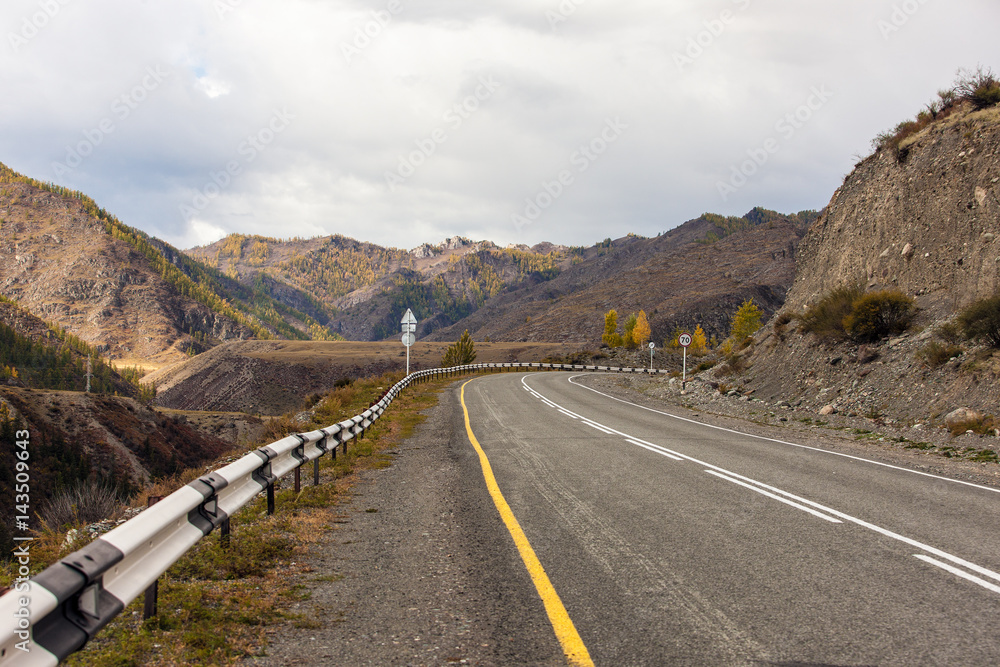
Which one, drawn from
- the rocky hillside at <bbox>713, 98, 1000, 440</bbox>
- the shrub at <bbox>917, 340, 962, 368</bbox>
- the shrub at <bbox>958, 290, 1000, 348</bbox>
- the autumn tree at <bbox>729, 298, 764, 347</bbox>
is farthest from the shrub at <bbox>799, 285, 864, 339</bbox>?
the autumn tree at <bbox>729, 298, 764, 347</bbox>

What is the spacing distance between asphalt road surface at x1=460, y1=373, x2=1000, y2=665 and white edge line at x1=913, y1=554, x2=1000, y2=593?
2cm

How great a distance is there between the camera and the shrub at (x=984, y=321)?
14.2 metres

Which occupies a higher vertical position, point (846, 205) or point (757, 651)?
point (846, 205)

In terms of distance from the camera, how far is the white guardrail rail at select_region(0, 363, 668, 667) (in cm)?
230

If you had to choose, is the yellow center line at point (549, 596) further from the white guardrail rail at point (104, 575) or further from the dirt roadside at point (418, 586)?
the white guardrail rail at point (104, 575)

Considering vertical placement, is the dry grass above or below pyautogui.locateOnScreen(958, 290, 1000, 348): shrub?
below

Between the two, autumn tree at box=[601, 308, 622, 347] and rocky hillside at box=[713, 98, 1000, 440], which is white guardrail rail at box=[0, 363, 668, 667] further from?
autumn tree at box=[601, 308, 622, 347]

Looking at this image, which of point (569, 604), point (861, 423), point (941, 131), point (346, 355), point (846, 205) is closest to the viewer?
point (569, 604)

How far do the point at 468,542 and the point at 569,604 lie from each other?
5.61 feet

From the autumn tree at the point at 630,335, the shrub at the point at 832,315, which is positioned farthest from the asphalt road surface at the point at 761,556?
the autumn tree at the point at 630,335

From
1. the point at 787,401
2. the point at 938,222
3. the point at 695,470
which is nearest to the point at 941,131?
the point at 938,222

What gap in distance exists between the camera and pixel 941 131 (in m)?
22.8

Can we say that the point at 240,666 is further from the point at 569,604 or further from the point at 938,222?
the point at 938,222

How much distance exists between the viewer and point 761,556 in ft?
16.0
